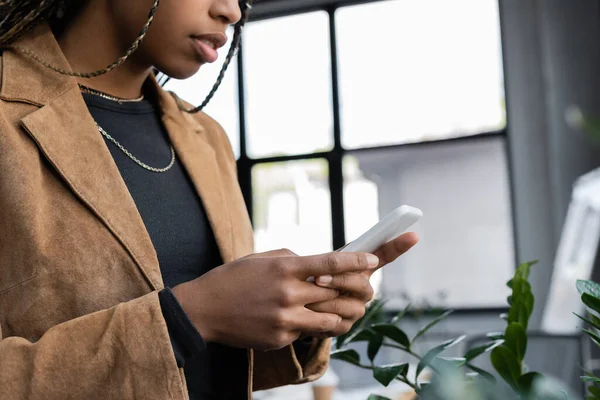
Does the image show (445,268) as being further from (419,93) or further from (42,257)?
(42,257)

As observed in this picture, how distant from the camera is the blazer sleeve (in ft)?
2.44

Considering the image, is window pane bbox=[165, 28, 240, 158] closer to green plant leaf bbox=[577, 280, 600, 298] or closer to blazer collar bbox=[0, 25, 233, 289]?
blazer collar bbox=[0, 25, 233, 289]

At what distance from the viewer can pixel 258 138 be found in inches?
218

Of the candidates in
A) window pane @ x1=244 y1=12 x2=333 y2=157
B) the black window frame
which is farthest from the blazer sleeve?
window pane @ x1=244 y1=12 x2=333 y2=157

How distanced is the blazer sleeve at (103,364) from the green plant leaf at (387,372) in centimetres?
23

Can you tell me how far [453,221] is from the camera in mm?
5000

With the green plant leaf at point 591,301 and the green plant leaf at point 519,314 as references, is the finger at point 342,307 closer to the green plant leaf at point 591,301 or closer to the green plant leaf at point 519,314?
the green plant leaf at point 519,314

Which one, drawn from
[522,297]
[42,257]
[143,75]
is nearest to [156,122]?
[143,75]

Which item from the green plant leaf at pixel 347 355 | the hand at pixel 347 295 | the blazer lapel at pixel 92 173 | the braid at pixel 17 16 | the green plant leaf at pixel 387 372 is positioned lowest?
the green plant leaf at pixel 347 355

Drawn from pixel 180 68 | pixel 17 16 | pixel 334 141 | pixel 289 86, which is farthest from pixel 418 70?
pixel 17 16

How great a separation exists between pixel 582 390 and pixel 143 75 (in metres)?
2.45

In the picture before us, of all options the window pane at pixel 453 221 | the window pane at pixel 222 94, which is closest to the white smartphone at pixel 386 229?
the window pane at pixel 453 221

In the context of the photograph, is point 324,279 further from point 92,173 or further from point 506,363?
point 92,173

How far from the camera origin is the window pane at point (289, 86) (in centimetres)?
540
